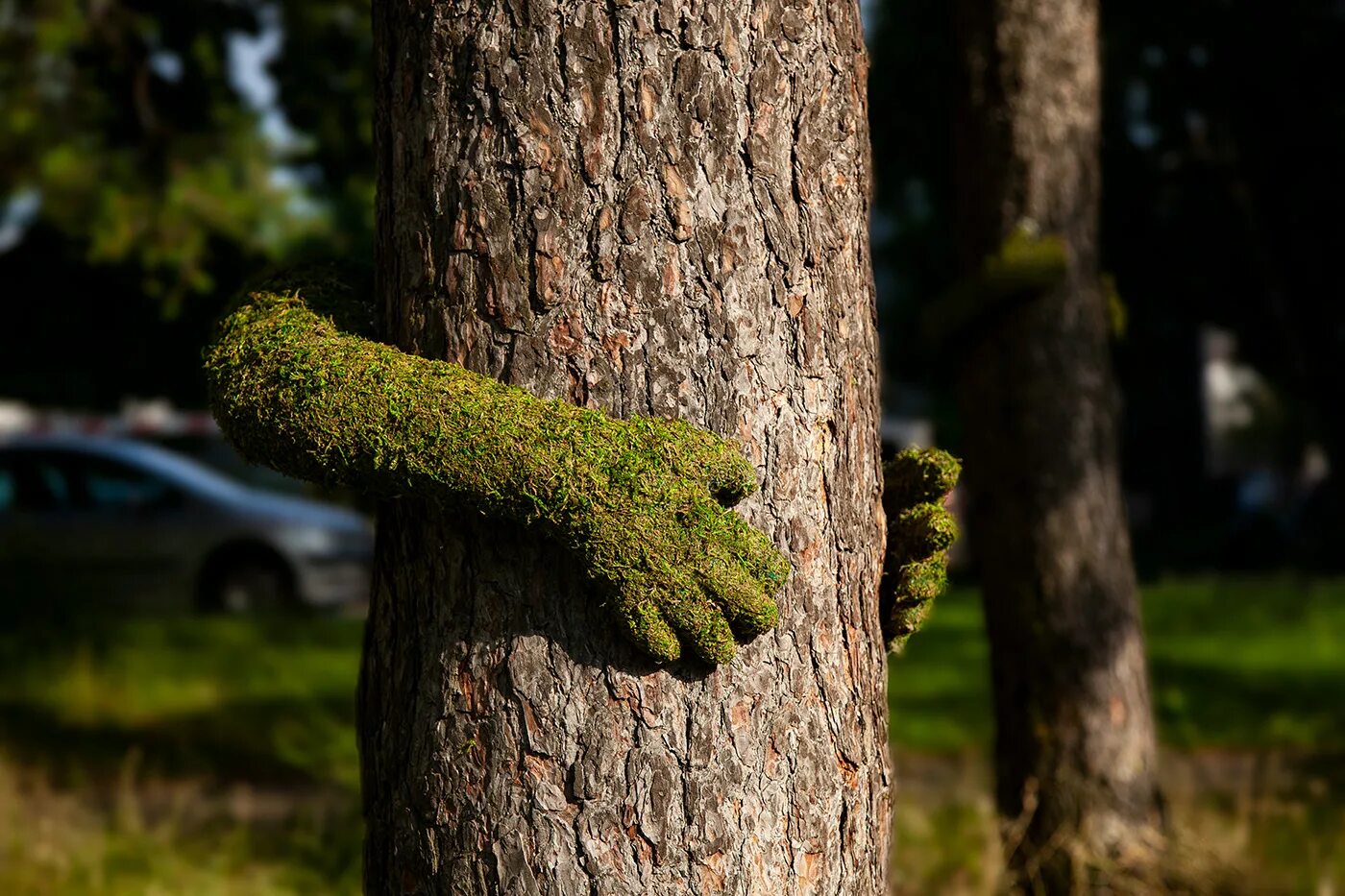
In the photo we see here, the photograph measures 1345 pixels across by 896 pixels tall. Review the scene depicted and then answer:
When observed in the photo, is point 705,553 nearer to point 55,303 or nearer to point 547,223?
point 547,223

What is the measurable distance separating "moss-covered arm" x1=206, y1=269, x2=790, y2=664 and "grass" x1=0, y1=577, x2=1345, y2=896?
3.04 metres

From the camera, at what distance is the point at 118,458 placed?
1118cm

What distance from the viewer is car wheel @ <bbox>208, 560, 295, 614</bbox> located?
11.1 metres

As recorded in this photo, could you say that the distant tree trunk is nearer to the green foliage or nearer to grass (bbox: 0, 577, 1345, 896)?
grass (bbox: 0, 577, 1345, 896)

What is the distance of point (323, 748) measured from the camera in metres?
6.70

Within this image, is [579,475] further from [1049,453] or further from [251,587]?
[251,587]

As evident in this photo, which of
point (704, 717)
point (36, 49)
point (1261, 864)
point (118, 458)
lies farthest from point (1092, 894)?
point (36, 49)

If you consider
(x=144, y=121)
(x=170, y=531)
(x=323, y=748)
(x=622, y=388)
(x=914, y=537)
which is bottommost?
(x=323, y=748)

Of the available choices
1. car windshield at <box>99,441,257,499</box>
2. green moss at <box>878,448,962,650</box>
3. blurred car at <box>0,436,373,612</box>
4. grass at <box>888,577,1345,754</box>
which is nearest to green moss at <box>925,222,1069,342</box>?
green moss at <box>878,448,962,650</box>

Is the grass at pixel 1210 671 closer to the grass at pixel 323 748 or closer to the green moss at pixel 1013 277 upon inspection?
the grass at pixel 323 748

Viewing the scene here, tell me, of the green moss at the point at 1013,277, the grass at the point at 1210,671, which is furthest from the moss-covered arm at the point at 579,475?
the grass at the point at 1210,671

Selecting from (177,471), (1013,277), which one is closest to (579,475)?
(1013,277)

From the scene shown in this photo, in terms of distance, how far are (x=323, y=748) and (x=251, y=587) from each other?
4.81 metres

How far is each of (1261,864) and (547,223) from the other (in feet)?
13.1
